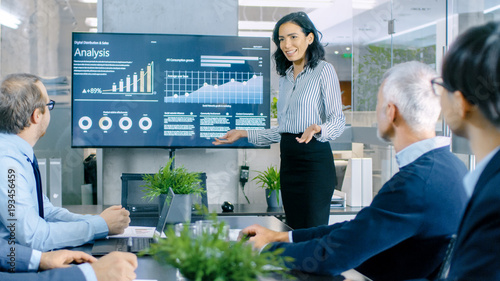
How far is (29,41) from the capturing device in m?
3.85

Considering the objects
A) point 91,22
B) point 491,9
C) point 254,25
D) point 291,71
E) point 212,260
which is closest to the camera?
point 212,260

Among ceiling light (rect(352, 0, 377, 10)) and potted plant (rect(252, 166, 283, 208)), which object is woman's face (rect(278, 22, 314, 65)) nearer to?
potted plant (rect(252, 166, 283, 208))

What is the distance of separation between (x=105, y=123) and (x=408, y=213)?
253 centimetres

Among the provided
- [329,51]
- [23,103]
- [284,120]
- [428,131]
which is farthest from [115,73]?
[329,51]

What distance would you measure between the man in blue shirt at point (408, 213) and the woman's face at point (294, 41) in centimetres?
126

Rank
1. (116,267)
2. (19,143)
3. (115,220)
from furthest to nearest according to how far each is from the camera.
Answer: (115,220) < (19,143) < (116,267)

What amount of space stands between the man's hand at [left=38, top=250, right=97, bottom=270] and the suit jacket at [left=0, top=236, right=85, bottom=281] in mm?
45

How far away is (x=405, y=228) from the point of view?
1.34 metres

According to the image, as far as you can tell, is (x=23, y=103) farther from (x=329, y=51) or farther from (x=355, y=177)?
(x=329, y=51)

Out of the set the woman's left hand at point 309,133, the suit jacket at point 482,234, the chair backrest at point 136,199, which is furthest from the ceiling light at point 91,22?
the suit jacket at point 482,234

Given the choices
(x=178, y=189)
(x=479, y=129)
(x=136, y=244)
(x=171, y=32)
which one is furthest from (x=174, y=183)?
(x=171, y=32)

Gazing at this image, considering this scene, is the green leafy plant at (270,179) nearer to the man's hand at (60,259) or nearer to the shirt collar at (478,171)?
the man's hand at (60,259)

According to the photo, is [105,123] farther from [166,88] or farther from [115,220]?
[115,220]

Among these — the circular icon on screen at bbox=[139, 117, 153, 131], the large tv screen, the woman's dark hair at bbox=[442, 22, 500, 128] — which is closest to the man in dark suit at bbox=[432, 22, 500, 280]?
the woman's dark hair at bbox=[442, 22, 500, 128]
